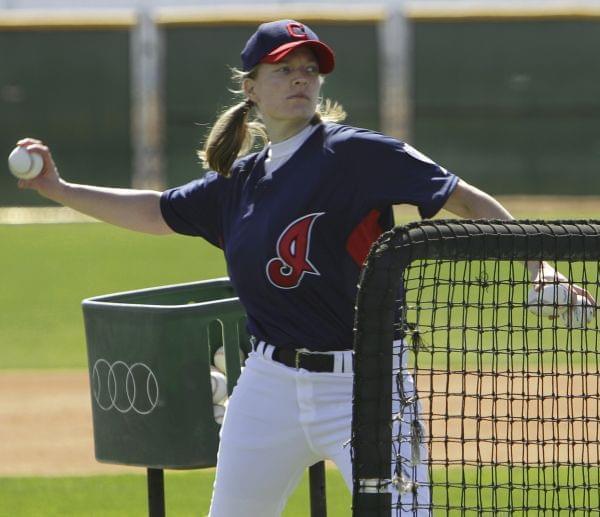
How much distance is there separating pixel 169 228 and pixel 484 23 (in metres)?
24.5

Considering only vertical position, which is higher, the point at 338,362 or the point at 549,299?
the point at 549,299

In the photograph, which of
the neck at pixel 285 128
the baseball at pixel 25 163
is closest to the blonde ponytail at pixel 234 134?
the neck at pixel 285 128

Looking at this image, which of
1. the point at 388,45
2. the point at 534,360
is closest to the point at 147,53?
the point at 388,45

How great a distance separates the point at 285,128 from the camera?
4.36 metres

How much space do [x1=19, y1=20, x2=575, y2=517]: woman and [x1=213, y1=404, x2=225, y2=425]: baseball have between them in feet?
2.11

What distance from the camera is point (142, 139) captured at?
2775 cm

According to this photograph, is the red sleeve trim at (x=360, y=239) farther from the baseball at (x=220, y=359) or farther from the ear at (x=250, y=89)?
the baseball at (x=220, y=359)

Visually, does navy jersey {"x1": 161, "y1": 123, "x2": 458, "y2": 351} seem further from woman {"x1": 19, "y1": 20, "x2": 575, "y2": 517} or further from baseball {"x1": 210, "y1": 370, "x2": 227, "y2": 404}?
baseball {"x1": 210, "y1": 370, "x2": 227, "y2": 404}

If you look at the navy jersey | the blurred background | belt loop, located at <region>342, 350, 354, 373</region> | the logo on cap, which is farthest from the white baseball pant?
the blurred background

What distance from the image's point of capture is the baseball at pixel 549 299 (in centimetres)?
352

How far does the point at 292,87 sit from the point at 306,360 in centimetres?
83

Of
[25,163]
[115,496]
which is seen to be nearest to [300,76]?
[25,163]

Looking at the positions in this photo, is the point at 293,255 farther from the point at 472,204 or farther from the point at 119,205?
the point at 119,205

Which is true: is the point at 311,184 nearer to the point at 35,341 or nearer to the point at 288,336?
the point at 288,336
